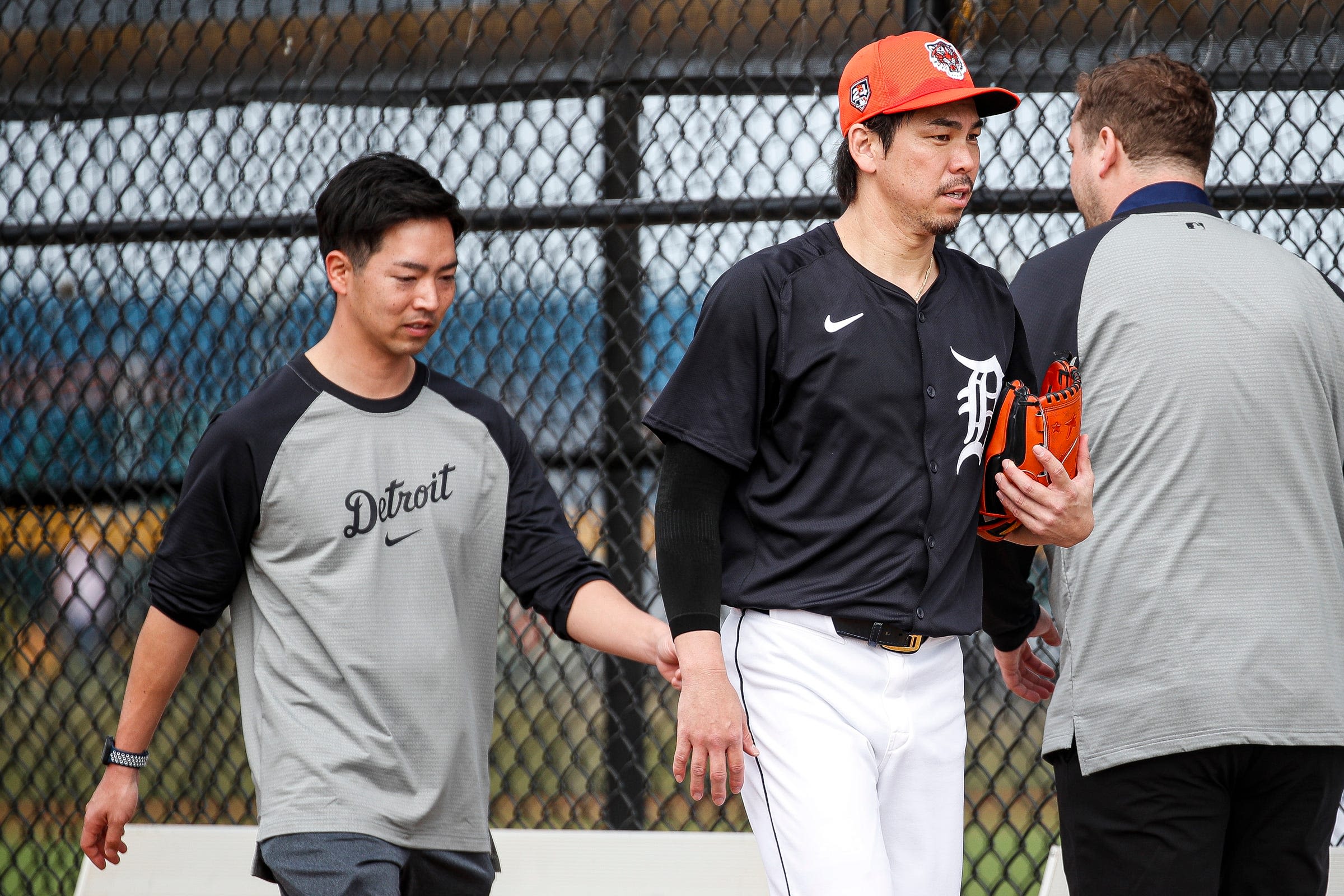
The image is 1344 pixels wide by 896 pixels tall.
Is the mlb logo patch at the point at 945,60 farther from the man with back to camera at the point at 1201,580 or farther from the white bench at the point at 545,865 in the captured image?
the white bench at the point at 545,865

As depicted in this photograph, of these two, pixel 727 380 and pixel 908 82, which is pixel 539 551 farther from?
pixel 908 82

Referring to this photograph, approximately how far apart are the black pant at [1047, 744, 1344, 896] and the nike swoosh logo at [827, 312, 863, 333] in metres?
0.85

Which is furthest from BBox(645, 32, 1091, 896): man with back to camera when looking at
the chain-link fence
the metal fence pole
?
the metal fence pole

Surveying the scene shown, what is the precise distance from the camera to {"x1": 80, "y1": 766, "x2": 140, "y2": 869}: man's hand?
2096 mm

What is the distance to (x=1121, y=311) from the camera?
213 cm

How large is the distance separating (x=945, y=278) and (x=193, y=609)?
1.28 m

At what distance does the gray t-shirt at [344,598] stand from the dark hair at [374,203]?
0.72ft

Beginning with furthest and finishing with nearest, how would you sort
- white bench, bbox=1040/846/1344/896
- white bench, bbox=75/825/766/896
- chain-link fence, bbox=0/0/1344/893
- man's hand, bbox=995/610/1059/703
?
chain-link fence, bbox=0/0/1344/893 → white bench, bbox=75/825/766/896 → white bench, bbox=1040/846/1344/896 → man's hand, bbox=995/610/1059/703

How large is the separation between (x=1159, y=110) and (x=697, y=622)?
4.16 ft

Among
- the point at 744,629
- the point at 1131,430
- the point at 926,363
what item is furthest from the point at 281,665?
the point at 1131,430

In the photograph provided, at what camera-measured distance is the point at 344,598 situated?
203 centimetres

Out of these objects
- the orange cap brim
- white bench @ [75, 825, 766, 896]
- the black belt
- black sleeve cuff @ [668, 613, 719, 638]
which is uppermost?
the orange cap brim

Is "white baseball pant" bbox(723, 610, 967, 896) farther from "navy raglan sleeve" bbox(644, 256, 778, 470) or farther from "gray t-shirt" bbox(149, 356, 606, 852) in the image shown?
Answer: "gray t-shirt" bbox(149, 356, 606, 852)

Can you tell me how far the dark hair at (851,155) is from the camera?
189 centimetres
